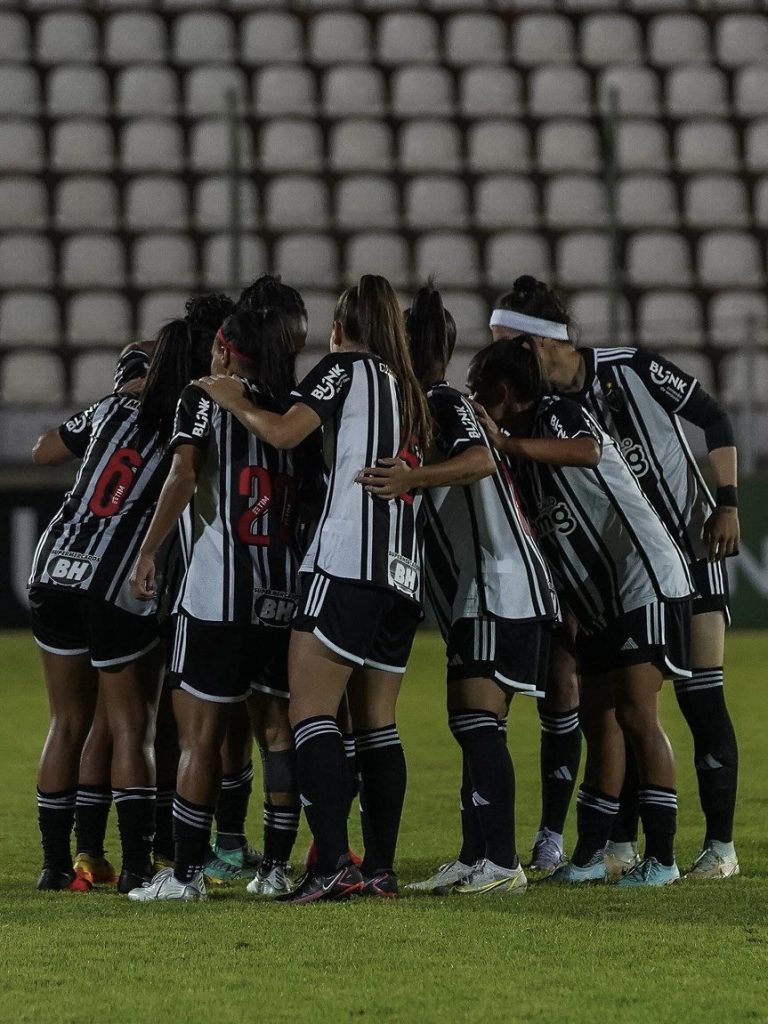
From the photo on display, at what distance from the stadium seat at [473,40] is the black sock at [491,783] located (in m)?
13.9

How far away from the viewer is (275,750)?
4.91 meters

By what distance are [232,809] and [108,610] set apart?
0.90 metres

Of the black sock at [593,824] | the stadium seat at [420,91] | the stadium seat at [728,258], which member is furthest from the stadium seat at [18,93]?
the black sock at [593,824]

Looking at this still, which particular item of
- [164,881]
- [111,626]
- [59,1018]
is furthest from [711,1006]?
[111,626]

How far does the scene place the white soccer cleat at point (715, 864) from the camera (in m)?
5.12

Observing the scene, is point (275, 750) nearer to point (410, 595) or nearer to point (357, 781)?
point (357, 781)

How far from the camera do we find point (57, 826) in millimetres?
4973

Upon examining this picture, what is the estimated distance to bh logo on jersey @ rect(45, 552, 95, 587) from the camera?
4852 millimetres

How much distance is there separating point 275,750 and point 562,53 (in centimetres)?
1431

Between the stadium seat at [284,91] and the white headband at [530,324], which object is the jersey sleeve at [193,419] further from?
the stadium seat at [284,91]

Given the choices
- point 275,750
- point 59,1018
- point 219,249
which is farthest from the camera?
point 219,249

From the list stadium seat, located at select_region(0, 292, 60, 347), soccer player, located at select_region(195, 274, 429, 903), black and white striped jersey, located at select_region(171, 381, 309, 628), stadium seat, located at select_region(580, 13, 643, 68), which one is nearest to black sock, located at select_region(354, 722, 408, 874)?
soccer player, located at select_region(195, 274, 429, 903)

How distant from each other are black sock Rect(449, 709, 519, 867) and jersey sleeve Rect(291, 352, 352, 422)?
948 mm

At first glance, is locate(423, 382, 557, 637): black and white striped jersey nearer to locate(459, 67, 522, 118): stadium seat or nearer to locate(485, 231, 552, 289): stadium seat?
locate(485, 231, 552, 289): stadium seat
